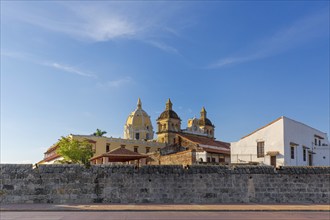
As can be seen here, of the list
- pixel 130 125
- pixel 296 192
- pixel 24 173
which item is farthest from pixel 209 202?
pixel 130 125

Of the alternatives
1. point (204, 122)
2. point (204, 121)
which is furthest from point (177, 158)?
point (204, 121)

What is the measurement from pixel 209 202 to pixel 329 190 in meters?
6.41

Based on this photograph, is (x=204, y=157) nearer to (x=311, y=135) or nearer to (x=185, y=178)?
(x=311, y=135)

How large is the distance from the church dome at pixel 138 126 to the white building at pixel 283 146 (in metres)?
53.5

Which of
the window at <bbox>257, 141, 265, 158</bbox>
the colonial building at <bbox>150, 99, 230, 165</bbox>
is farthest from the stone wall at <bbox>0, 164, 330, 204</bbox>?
the colonial building at <bbox>150, 99, 230, 165</bbox>

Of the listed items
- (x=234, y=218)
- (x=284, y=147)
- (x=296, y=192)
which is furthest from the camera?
(x=284, y=147)

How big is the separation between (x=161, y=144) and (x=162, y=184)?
62.8 metres

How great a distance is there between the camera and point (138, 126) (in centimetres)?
9450

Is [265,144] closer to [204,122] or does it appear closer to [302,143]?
[302,143]

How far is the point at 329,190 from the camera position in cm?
2050

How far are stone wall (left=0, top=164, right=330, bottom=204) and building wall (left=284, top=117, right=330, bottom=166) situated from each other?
16298 millimetres

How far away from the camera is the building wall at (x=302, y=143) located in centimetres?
3662

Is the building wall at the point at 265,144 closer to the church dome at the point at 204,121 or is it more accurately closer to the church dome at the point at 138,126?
the church dome at the point at 138,126

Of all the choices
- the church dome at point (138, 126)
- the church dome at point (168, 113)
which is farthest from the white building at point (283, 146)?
the church dome at point (138, 126)
